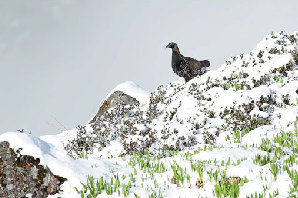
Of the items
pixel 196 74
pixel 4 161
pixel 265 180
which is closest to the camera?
pixel 265 180

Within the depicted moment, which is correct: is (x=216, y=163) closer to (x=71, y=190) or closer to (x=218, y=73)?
(x=71, y=190)

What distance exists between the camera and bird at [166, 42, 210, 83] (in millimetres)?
14992

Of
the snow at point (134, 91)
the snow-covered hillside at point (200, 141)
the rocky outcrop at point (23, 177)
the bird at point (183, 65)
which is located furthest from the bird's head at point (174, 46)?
the rocky outcrop at point (23, 177)

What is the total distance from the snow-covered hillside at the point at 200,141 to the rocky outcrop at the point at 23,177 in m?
0.14

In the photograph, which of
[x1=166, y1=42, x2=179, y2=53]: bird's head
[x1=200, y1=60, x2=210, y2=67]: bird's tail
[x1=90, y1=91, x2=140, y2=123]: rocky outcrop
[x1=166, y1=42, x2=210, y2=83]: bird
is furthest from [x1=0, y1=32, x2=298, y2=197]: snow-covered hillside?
[x1=166, y1=42, x2=179, y2=53]: bird's head

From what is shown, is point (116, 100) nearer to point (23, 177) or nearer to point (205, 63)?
point (205, 63)

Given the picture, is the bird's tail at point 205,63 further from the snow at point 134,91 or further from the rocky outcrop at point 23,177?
the rocky outcrop at point 23,177

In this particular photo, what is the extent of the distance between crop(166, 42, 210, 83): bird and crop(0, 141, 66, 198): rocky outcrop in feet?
33.7

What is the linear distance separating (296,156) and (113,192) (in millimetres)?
3007

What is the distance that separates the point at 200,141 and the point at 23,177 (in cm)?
518

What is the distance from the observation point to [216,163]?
17.5ft

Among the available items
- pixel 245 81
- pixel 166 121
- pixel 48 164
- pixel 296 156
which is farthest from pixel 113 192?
pixel 245 81

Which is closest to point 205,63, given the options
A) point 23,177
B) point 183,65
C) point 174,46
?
Result: point 183,65

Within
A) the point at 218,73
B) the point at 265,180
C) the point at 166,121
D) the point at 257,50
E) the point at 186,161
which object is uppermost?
the point at 257,50
